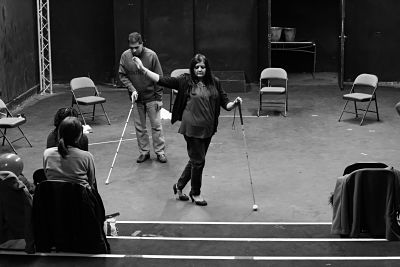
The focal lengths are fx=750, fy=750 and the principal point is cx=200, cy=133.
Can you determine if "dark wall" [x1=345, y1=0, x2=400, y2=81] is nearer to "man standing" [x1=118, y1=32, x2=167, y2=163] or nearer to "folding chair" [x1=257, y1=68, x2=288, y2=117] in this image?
"folding chair" [x1=257, y1=68, x2=288, y2=117]

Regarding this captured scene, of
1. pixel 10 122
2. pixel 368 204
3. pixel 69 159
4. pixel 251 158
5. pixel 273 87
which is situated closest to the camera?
pixel 69 159

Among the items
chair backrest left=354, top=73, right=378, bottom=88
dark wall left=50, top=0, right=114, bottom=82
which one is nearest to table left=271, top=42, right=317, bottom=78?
dark wall left=50, top=0, right=114, bottom=82

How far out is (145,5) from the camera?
663 inches

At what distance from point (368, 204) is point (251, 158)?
3723mm

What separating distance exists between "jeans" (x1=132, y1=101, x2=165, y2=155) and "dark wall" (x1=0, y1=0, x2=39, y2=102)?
4.44m

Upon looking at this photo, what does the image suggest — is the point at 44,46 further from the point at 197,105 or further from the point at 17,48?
the point at 197,105

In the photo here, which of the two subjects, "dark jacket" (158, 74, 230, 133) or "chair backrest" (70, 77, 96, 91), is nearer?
"dark jacket" (158, 74, 230, 133)

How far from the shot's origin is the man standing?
10211 millimetres

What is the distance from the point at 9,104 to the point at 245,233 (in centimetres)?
824

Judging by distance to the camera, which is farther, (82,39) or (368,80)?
(82,39)

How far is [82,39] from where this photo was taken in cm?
1753

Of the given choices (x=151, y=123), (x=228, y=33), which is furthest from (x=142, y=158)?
(x=228, y=33)

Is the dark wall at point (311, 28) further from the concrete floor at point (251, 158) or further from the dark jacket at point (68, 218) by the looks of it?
the dark jacket at point (68, 218)

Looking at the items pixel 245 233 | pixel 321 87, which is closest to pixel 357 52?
pixel 321 87
